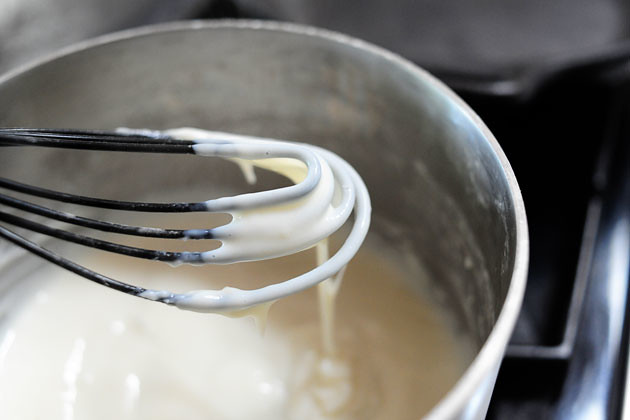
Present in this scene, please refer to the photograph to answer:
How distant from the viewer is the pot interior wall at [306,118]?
1.49ft

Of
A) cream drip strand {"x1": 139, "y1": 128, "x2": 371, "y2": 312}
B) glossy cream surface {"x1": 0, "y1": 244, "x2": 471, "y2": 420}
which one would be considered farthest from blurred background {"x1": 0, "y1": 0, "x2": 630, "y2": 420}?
cream drip strand {"x1": 139, "y1": 128, "x2": 371, "y2": 312}

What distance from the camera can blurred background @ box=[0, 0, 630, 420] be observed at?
524 millimetres

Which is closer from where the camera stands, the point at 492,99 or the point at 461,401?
the point at 461,401

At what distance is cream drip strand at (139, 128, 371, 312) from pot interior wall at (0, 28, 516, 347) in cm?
8

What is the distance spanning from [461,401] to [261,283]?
33 cm

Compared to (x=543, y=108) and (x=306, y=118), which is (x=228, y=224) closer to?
(x=306, y=118)

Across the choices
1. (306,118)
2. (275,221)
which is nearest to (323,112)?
(306,118)

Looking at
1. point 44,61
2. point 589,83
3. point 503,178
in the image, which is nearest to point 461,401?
point 503,178

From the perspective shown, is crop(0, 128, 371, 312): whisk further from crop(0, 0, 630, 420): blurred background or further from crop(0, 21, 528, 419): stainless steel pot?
crop(0, 0, 630, 420): blurred background

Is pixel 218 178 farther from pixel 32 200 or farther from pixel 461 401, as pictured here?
pixel 461 401

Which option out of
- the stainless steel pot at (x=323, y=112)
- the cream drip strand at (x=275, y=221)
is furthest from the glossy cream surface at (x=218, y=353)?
the cream drip strand at (x=275, y=221)

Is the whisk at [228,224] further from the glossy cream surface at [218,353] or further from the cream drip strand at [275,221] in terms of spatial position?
the glossy cream surface at [218,353]

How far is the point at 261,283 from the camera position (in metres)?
0.59

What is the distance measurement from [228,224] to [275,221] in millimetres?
28
